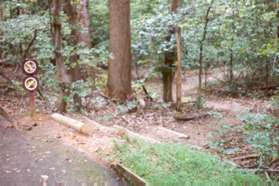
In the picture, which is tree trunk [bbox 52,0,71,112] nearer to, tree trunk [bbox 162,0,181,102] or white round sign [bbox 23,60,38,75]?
white round sign [bbox 23,60,38,75]

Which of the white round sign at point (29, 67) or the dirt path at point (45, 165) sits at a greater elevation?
the white round sign at point (29, 67)

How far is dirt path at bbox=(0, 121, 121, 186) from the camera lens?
6137 millimetres

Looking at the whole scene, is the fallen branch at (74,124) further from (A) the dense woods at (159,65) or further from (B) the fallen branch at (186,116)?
(B) the fallen branch at (186,116)

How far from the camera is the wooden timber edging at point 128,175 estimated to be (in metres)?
5.65

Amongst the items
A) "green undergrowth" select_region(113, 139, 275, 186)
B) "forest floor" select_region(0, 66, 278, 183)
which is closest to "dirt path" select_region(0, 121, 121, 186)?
"forest floor" select_region(0, 66, 278, 183)

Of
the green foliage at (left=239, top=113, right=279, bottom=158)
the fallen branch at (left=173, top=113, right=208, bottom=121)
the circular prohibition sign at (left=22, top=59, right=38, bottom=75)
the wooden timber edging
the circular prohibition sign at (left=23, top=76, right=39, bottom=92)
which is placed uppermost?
the circular prohibition sign at (left=22, top=59, right=38, bottom=75)

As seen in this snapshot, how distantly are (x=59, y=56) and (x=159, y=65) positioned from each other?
598cm

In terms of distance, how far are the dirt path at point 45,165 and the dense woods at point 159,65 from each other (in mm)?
571

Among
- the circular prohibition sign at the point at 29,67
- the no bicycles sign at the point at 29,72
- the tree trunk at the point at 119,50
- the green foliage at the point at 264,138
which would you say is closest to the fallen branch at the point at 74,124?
the no bicycles sign at the point at 29,72

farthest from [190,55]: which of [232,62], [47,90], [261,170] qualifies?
[261,170]

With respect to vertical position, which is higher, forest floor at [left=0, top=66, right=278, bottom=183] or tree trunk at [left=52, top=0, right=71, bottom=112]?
tree trunk at [left=52, top=0, right=71, bottom=112]

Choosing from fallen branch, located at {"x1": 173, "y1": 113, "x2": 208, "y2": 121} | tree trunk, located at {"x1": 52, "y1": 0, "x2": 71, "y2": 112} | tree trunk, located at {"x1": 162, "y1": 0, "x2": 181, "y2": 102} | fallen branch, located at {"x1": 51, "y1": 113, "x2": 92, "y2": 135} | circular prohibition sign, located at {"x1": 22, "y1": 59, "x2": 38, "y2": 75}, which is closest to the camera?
fallen branch, located at {"x1": 51, "y1": 113, "x2": 92, "y2": 135}

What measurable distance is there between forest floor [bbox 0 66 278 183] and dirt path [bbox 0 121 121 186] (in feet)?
0.88

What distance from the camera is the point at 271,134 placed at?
7.15m
